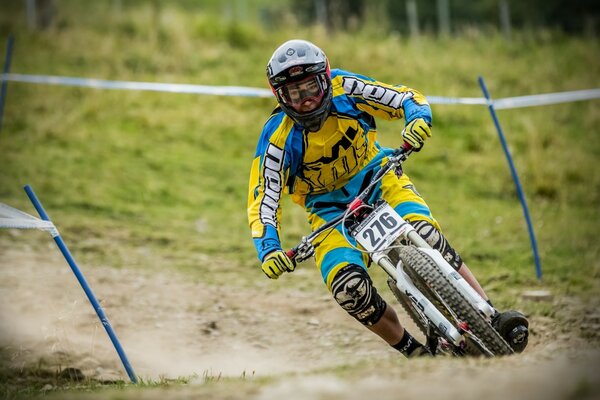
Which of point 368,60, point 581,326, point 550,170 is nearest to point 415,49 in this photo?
point 368,60

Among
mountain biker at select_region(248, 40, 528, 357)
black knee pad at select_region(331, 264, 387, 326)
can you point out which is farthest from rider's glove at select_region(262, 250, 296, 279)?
black knee pad at select_region(331, 264, 387, 326)

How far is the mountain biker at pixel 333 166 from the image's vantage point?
4488mm

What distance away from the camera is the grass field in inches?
328

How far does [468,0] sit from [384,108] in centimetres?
2212

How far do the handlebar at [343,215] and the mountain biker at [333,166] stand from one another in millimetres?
60

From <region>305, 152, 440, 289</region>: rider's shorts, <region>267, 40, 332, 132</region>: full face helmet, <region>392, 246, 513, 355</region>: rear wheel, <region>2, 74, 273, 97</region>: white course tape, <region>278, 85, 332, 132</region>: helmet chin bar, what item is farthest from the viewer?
<region>2, 74, 273, 97</region>: white course tape

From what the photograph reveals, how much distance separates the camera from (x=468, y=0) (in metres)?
25.4

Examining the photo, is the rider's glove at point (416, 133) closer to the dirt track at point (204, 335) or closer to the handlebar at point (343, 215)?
the handlebar at point (343, 215)

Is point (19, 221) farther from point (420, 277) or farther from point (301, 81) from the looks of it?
point (420, 277)

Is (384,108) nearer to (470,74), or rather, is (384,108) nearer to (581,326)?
(581,326)

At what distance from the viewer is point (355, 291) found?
4508 mm

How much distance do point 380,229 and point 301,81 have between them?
3.27 ft

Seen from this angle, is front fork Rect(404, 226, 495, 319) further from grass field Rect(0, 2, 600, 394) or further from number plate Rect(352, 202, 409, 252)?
grass field Rect(0, 2, 600, 394)

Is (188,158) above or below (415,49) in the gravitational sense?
Answer: below
